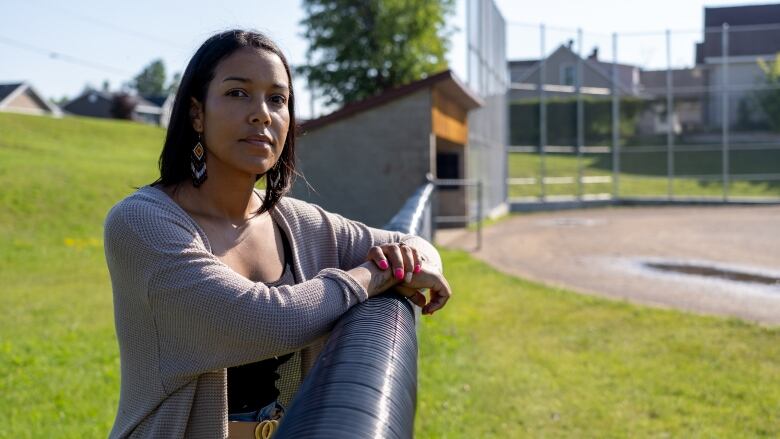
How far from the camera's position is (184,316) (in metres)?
1.83

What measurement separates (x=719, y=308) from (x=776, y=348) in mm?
2165

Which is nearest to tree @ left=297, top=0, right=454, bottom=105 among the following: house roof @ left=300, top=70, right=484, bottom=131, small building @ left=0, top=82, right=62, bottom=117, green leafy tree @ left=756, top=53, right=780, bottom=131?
green leafy tree @ left=756, top=53, right=780, bottom=131

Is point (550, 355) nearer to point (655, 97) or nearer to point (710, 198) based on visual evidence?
point (710, 198)

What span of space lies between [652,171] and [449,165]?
13352mm

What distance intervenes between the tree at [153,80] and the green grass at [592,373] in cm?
13906

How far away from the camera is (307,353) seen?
2.21 metres

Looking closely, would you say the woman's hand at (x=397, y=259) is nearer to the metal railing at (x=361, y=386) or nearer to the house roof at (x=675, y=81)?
the metal railing at (x=361, y=386)

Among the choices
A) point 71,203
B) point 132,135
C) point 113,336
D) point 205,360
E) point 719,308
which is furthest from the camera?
point 132,135

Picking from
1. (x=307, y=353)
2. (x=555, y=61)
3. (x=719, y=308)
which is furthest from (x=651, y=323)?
(x=555, y=61)

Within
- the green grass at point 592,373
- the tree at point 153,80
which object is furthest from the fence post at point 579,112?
the tree at point 153,80

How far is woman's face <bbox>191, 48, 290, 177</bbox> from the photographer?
2.07m

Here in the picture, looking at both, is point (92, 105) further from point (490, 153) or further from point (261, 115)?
point (261, 115)

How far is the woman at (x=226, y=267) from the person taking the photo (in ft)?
6.05

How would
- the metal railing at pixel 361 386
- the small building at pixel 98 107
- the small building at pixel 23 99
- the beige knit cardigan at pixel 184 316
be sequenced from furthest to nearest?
the small building at pixel 98 107 → the small building at pixel 23 99 → the beige knit cardigan at pixel 184 316 → the metal railing at pixel 361 386
